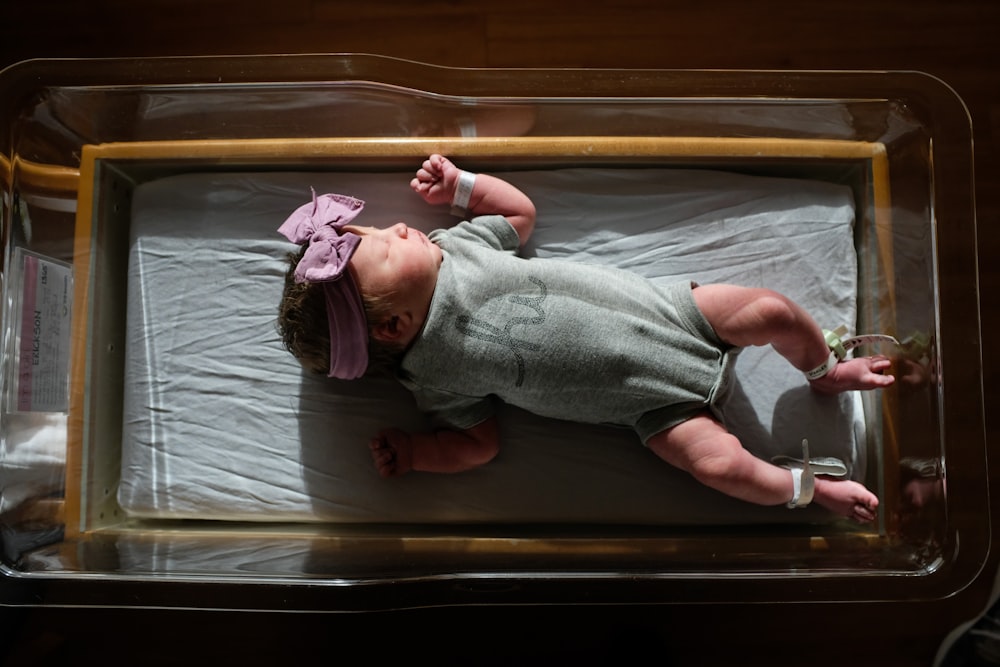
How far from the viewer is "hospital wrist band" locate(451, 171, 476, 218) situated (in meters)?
1.05

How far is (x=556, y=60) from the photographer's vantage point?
1.29 meters

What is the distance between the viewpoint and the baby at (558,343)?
953 mm

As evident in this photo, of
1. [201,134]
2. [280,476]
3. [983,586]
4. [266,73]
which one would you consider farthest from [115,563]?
[983,586]

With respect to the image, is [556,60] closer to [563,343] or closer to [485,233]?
[485,233]

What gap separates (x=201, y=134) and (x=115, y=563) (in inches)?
26.5

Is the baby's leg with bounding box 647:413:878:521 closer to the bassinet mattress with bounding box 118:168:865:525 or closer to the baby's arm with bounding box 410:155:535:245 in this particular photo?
the bassinet mattress with bounding box 118:168:865:525

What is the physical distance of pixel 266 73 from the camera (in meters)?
1.07

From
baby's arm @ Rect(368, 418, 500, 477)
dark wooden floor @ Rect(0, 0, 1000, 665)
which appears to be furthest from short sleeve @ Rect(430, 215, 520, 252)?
dark wooden floor @ Rect(0, 0, 1000, 665)

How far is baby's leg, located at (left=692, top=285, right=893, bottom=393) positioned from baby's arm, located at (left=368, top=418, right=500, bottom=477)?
371mm

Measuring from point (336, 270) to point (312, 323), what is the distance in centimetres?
11

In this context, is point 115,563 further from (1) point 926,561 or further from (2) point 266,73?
(1) point 926,561

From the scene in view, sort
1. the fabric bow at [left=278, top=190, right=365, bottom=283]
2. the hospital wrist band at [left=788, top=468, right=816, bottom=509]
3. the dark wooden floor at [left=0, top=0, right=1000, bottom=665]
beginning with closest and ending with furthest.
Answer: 1. the fabric bow at [left=278, top=190, right=365, bottom=283]
2. the hospital wrist band at [left=788, top=468, right=816, bottom=509]
3. the dark wooden floor at [left=0, top=0, right=1000, bottom=665]

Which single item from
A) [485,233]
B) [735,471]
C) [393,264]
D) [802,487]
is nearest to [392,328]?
[393,264]

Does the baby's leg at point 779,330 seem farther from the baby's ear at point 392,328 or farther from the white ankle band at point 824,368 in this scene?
the baby's ear at point 392,328
